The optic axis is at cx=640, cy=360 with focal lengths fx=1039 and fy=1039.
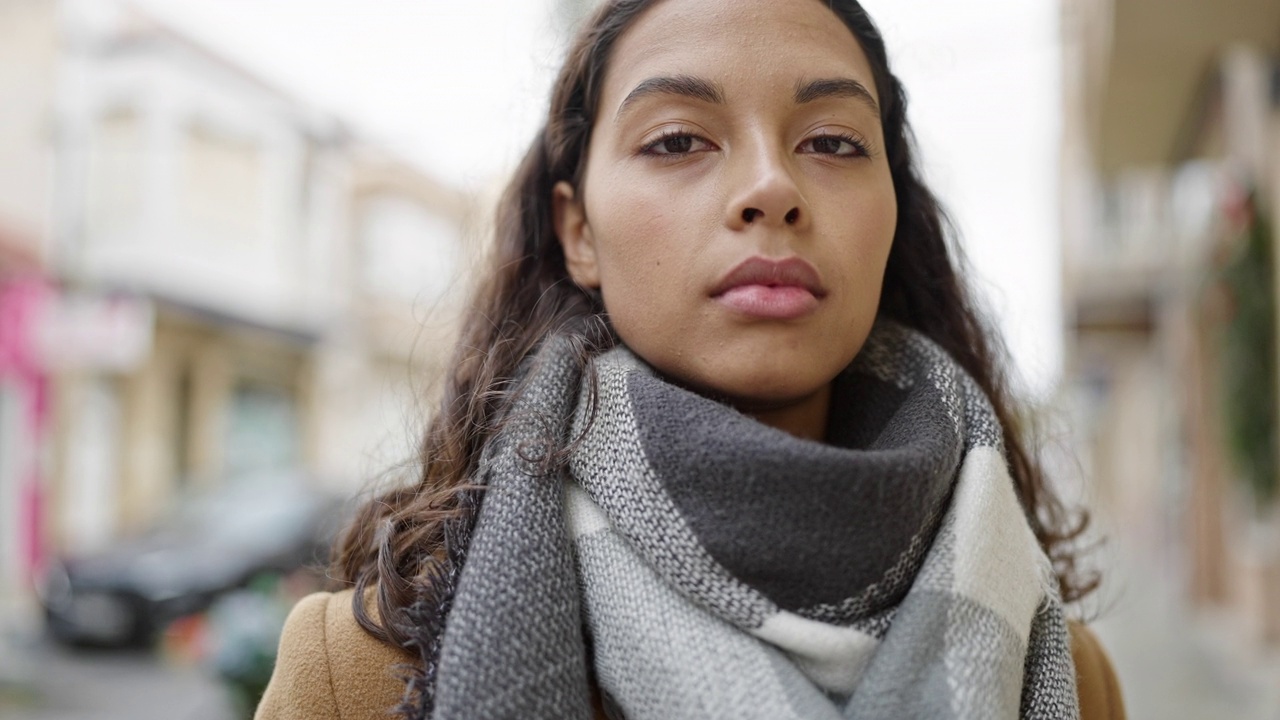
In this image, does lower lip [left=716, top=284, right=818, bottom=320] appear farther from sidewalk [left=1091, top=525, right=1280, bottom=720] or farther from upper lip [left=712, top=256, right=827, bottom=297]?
sidewalk [left=1091, top=525, right=1280, bottom=720]

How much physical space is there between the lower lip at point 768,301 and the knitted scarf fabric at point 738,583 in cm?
13

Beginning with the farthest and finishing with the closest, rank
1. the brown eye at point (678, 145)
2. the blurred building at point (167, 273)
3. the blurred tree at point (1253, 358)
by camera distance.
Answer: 1. the blurred building at point (167, 273)
2. the blurred tree at point (1253, 358)
3. the brown eye at point (678, 145)

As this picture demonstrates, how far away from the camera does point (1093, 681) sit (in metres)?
1.59

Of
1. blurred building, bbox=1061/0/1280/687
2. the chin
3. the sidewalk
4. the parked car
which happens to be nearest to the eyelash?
the chin

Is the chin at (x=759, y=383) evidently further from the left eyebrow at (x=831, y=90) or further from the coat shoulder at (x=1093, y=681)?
the coat shoulder at (x=1093, y=681)

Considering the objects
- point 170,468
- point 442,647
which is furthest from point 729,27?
point 170,468

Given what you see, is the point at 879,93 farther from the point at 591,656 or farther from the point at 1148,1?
the point at 1148,1

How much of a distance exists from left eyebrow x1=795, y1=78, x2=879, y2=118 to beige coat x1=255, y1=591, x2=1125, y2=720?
2.94 ft

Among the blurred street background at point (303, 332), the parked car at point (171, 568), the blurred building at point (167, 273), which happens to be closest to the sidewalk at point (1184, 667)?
the blurred street background at point (303, 332)

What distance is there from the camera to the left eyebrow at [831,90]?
1392mm

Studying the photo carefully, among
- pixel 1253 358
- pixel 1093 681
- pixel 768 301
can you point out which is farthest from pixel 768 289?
pixel 1253 358

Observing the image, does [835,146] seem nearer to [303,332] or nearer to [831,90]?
[831,90]

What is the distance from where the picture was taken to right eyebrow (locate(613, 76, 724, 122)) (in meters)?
1.37

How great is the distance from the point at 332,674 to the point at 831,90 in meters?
1.00
